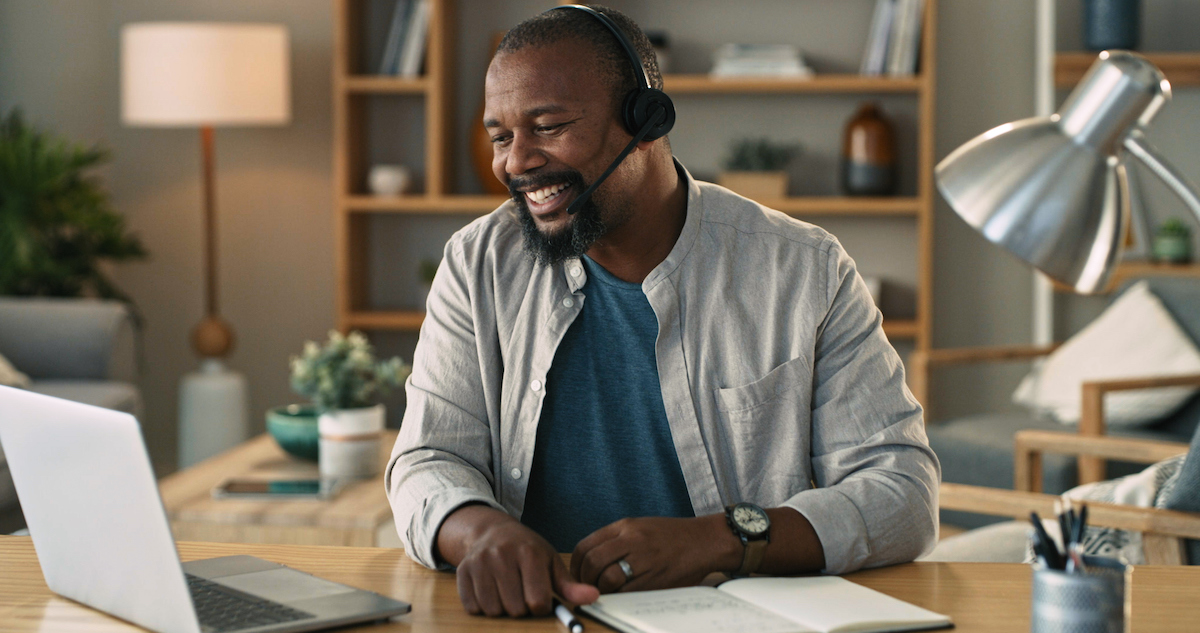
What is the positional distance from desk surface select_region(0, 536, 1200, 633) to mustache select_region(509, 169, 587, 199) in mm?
421

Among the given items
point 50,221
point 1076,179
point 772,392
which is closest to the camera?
point 1076,179

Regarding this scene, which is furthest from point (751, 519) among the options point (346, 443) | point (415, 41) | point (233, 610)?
point (415, 41)

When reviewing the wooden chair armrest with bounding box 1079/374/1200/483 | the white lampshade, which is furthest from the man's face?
the white lampshade

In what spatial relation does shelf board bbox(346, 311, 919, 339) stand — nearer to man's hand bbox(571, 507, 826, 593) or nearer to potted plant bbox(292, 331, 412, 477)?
potted plant bbox(292, 331, 412, 477)

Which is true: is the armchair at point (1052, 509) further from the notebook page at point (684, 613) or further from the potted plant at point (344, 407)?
the potted plant at point (344, 407)

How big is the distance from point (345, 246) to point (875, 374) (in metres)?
2.94

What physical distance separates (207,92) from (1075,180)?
3.06 metres

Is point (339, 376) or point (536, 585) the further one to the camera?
Answer: point (339, 376)

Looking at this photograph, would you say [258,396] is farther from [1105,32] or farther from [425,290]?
[1105,32]

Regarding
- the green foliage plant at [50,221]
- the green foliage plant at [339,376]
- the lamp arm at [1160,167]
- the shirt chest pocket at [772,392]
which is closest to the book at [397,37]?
the green foliage plant at [50,221]

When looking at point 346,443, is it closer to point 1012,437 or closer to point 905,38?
point 1012,437

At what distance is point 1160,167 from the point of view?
121cm

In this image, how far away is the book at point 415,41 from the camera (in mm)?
3865

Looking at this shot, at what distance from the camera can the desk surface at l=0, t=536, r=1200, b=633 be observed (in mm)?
901
